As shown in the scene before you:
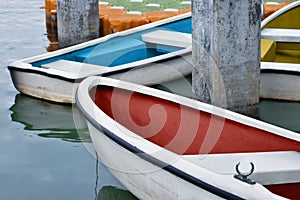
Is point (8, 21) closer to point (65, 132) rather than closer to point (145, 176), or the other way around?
point (65, 132)

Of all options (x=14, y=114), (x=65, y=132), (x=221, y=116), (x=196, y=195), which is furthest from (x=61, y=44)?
(x=196, y=195)

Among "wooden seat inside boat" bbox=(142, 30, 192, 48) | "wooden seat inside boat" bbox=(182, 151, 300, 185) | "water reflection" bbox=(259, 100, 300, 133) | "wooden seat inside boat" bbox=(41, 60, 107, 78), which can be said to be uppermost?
"wooden seat inside boat" bbox=(142, 30, 192, 48)

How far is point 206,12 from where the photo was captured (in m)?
4.23

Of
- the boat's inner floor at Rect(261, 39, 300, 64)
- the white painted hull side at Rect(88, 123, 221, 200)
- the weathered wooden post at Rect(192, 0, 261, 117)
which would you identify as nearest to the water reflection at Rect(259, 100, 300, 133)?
the weathered wooden post at Rect(192, 0, 261, 117)

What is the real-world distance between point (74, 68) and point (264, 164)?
283 centimetres

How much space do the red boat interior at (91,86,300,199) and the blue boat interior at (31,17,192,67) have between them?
162 cm

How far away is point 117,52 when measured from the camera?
600cm

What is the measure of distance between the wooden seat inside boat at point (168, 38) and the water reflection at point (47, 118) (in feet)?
4.73

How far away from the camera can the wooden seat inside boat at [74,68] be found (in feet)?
17.2

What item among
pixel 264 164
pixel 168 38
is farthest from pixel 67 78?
pixel 264 164

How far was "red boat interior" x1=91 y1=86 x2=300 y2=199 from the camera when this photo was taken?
3.42 meters

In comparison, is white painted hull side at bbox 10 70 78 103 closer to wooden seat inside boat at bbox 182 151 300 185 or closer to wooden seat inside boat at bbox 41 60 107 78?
wooden seat inside boat at bbox 41 60 107 78

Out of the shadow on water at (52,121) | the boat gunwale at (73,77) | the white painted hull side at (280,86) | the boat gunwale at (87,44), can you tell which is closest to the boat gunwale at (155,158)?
the shadow on water at (52,121)

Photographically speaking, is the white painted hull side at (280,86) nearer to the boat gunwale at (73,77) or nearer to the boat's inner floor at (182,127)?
the boat gunwale at (73,77)
